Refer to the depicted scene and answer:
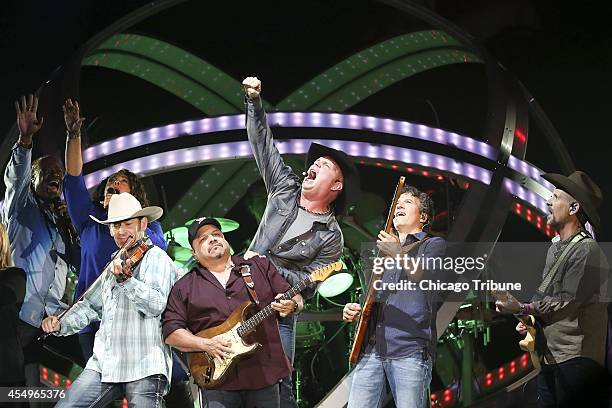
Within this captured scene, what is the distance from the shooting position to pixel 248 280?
539 centimetres

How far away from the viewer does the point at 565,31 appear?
20.7ft

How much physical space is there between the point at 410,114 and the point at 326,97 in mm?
565

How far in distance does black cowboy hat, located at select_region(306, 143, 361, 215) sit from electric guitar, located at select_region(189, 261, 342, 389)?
63 centimetres

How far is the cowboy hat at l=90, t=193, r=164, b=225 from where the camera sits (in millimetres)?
5656

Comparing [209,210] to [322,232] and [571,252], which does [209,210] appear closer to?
[322,232]

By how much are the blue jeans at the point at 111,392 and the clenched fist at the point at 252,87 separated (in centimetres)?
180

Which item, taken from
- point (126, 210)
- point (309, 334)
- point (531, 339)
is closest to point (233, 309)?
point (309, 334)

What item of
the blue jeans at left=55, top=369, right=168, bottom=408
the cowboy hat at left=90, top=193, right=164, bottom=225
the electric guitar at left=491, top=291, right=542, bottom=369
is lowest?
the blue jeans at left=55, top=369, right=168, bottom=408

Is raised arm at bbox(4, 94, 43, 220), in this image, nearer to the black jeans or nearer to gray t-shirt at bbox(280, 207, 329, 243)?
gray t-shirt at bbox(280, 207, 329, 243)

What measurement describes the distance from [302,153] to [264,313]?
1.20 m

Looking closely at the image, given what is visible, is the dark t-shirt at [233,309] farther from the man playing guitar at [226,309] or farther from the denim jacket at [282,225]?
the denim jacket at [282,225]

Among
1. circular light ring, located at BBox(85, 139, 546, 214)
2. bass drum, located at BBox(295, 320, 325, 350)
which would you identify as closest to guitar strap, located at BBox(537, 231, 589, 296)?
circular light ring, located at BBox(85, 139, 546, 214)

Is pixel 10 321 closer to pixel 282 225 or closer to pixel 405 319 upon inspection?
pixel 282 225

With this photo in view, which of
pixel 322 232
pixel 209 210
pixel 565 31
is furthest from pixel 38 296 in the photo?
pixel 565 31
